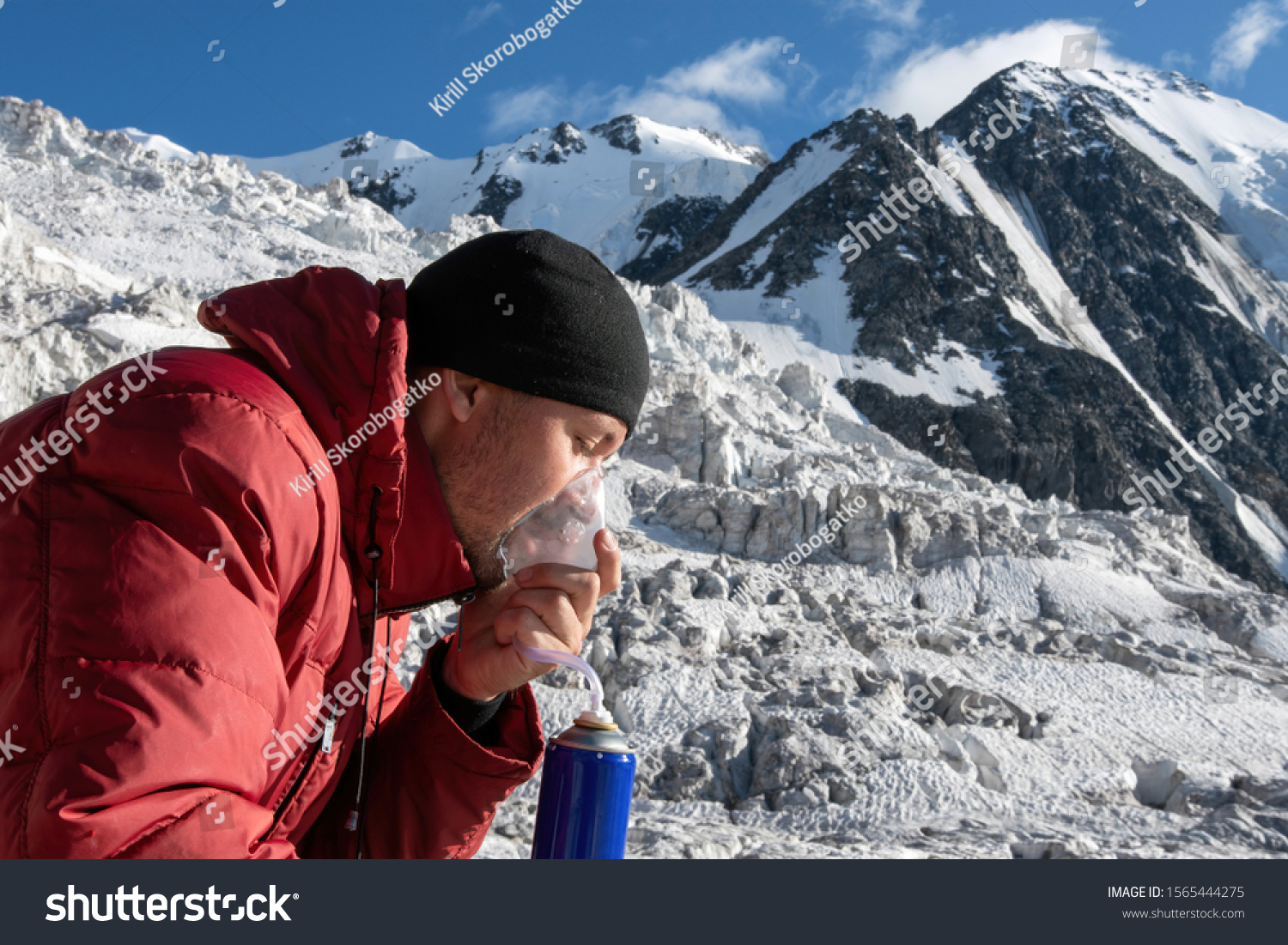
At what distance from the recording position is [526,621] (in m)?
1.35

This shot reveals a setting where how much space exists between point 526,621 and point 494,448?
0.28 metres

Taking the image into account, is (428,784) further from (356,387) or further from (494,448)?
(356,387)

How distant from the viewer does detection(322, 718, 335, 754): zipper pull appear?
4.31 ft

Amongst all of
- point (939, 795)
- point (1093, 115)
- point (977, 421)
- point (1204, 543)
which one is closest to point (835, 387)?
point (977, 421)

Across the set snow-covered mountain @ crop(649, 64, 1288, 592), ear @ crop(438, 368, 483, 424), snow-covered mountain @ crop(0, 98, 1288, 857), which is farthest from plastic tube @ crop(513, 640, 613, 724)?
snow-covered mountain @ crop(649, 64, 1288, 592)

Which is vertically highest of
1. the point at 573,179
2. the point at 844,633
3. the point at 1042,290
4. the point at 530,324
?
the point at 573,179

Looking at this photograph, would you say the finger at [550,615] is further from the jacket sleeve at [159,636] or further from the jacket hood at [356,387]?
the jacket sleeve at [159,636]

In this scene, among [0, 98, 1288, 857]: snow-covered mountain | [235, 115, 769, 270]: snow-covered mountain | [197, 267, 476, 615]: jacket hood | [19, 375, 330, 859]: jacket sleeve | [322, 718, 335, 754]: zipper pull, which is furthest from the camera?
[235, 115, 769, 270]: snow-covered mountain

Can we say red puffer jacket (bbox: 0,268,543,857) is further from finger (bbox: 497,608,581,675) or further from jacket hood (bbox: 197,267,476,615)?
finger (bbox: 497,608,581,675)

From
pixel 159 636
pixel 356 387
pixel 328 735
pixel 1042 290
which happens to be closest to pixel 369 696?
pixel 328 735

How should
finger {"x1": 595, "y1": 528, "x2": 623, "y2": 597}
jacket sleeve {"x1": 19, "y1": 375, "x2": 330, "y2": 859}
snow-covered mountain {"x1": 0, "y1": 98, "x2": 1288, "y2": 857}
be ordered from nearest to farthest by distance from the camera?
jacket sleeve {"x1": 19, "y1": 375, "x2": 330, "y2": 859}, finger {"x1": 595, "y1": 528, "x2": 623, "y2": 597}, snow-covered mountain {"x1": 0, "y1": 98, "x2": 1288, "y2": 857}

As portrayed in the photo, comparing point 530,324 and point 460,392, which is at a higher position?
point 530,324
